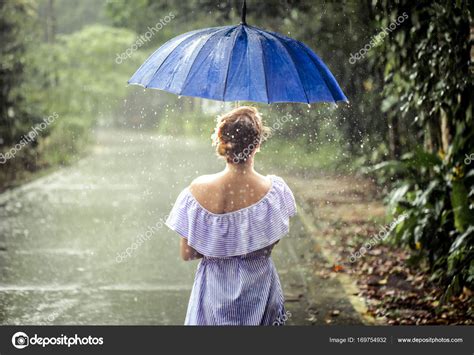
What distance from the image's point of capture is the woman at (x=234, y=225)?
11.6 feet

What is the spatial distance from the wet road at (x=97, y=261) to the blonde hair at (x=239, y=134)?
323cm

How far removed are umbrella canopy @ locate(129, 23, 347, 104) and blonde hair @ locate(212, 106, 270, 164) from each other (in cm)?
27

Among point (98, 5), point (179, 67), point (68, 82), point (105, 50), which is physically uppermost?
point (98, 5)

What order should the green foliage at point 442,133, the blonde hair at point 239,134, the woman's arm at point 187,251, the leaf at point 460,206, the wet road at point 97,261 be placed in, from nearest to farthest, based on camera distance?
the blonde hair at point 239,134 < the woman's arm at point 187,251 < the leaf at point 460,206 < the green foliage at point 442,133 < the wet road at point 97,261

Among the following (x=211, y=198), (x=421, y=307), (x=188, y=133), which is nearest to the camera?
(x=211, y=198)

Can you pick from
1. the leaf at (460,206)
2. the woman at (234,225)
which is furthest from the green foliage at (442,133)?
the woman at (234,225)

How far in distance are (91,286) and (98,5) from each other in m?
37.0

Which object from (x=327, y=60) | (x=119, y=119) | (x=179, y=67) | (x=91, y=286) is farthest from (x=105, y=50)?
(x=119, y=119)

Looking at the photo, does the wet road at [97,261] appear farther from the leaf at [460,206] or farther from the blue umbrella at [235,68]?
the blue umbrella at [235,68]

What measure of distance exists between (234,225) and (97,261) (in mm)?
5583

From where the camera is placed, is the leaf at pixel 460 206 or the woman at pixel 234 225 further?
the leaf at pixel 460 206

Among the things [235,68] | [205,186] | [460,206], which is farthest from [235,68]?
[460,206]

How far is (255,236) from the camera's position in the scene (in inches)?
140

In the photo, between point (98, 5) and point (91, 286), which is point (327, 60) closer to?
point (91, 286)
